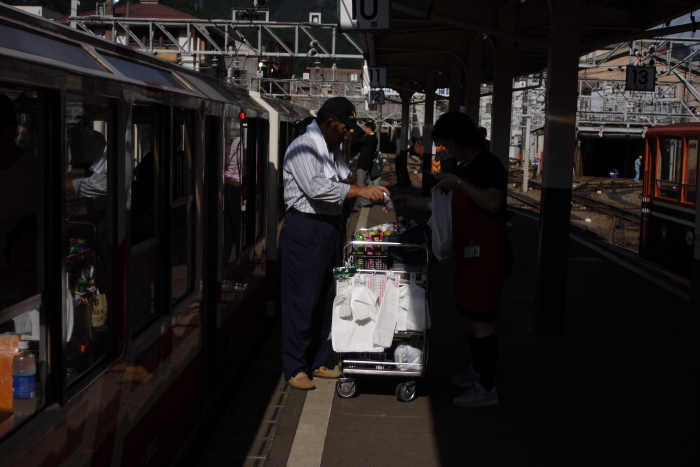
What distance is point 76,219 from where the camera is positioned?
2662 mm

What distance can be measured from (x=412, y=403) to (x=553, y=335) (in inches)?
91.6

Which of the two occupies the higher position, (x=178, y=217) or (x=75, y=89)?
(x=75, y=89)

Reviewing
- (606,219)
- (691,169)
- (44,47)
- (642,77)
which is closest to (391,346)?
(44,47)

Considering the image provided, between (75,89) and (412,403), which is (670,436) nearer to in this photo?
(412,403)

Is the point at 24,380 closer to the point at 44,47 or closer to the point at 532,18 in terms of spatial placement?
the point at 44,47

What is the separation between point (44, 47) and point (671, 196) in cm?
1058

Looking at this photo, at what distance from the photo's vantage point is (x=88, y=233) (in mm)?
2803

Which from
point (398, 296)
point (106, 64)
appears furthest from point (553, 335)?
point (106, 64)

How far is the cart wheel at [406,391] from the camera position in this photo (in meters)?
5.24

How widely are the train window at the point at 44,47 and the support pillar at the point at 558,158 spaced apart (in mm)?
5038

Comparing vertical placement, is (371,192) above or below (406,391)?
above

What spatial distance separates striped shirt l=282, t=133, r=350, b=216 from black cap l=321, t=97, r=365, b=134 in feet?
0.81

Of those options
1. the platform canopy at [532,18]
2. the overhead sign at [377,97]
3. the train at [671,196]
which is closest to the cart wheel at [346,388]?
the platform canopy at [532,18]

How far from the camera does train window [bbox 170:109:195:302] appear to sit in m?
3.89
